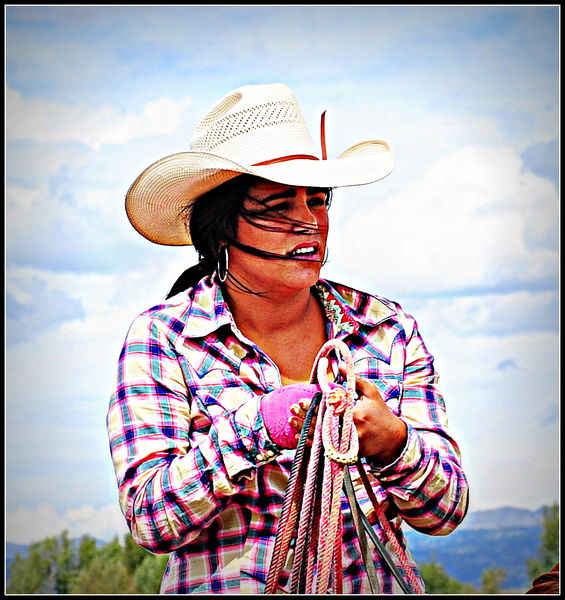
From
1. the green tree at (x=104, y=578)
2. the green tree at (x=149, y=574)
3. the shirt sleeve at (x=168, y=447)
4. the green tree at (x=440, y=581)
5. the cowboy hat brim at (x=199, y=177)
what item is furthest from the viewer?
the green tree at (x=440, y=581)

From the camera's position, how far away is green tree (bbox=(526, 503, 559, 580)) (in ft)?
19.3

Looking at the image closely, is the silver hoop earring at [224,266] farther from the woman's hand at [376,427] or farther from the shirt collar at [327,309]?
the woman's hand at [376,427]

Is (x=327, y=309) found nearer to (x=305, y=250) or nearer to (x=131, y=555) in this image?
(x=305, y=250)

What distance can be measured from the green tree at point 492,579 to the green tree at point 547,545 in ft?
0.69

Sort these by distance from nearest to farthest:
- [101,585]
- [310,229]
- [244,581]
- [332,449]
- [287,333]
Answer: [332,449]
[244,581]
[310,229]
[287,333]
[101,585]

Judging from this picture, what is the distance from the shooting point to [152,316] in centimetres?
189

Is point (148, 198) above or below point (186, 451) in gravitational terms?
above

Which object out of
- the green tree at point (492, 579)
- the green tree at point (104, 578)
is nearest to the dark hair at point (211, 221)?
the green tree at point (104, 578)

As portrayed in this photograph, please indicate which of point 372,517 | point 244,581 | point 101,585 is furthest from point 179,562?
point 101,585

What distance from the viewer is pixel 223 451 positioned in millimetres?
1602

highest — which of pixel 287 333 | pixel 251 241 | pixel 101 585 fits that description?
pixel 251 241

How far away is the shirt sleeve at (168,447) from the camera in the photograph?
1.60 metres

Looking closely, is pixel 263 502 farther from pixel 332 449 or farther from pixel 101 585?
pixel 101 585

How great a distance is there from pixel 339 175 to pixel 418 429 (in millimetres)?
567
